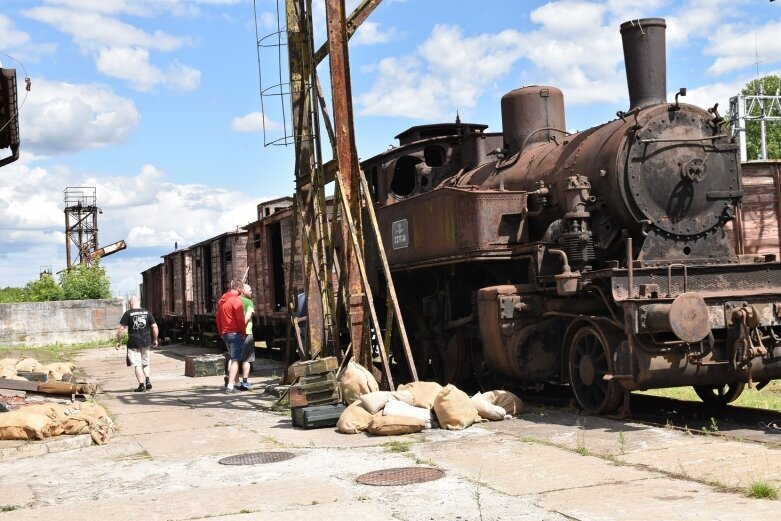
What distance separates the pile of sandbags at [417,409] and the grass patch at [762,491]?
11.3 ft

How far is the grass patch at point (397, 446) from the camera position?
24.3 ft

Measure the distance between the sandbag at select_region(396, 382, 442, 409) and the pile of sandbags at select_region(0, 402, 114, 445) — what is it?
2973 mm

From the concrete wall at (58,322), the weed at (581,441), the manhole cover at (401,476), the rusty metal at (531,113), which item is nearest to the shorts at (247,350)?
the rusty metal at (531,113)

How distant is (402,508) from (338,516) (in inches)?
15.1

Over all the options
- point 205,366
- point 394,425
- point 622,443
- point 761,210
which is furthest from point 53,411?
point 761,210

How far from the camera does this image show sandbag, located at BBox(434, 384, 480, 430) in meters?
8.33

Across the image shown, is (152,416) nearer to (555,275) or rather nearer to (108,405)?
(108,405)

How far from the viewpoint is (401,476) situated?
20.5ft

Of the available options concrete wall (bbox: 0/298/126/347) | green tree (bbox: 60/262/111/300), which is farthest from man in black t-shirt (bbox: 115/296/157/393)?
green tree (bbox: 60/262/111/300)

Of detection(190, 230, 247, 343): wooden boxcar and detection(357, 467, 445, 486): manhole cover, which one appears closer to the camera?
detection(357, 467, 445, 486): manhole cover

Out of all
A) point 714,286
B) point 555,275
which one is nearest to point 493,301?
point 555,275

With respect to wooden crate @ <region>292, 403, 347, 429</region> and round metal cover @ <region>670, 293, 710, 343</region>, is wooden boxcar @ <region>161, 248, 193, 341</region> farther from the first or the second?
round metal cover @ <region>670, 293, 710, 343</region>

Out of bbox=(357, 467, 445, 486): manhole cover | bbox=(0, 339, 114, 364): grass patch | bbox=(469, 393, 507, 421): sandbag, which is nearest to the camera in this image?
bbox=(357, 467, 445, 486): manhole cover

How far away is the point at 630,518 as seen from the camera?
15.7 feet
